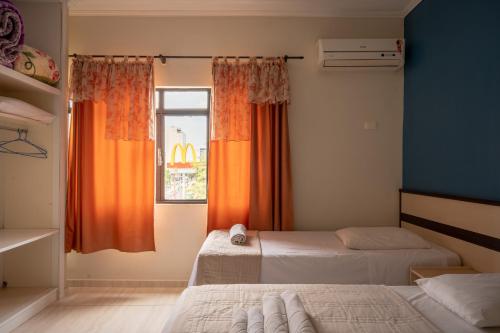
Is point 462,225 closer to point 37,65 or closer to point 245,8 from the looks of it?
point 245,8

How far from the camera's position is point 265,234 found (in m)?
2.79

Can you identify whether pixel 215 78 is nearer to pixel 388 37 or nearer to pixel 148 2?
pixel 148 2

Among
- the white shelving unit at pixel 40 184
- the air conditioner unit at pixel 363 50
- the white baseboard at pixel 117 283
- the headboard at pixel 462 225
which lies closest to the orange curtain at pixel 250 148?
the air conditioner unit at pixel 363 50

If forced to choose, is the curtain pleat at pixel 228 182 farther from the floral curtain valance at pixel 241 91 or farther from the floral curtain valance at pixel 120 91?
the floral curtain valance at pixel 120 91

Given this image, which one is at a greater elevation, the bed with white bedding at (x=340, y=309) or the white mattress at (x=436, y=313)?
the bed with white bedding at (x=340, y=309)

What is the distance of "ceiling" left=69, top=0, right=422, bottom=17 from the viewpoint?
2.93 m

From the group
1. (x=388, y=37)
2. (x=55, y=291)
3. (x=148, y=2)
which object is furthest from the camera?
(x=388, y=37)

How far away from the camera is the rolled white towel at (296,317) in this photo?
1.09 metres

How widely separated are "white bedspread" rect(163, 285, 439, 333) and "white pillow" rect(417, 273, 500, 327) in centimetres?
19

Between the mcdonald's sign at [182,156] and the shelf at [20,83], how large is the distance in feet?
3.83

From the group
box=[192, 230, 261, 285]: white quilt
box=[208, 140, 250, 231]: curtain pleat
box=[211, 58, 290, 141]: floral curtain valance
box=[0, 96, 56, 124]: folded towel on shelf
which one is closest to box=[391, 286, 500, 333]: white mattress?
box=[192, 230, 261, 285]: white quilt

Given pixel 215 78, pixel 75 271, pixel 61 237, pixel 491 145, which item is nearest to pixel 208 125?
pixel 215 78

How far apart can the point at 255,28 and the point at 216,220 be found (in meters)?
2.05

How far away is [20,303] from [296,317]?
243 cm
